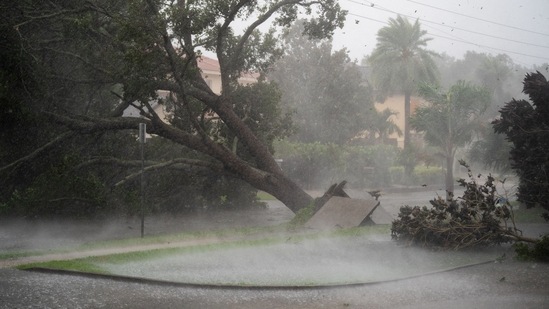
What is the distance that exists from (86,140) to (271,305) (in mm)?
13637

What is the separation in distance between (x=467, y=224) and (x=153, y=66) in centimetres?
939

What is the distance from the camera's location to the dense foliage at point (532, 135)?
59.4ft

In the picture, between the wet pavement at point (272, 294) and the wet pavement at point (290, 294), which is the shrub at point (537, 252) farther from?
the wet pavement at point (272, 294)

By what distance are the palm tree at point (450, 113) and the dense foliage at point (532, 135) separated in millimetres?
15718

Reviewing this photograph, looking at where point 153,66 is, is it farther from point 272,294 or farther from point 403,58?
point 403,58

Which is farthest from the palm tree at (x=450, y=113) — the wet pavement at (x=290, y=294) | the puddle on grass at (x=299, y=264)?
the wet pavement at (x=290, y=294)

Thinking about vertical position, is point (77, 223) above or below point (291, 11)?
below

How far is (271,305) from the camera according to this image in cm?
910

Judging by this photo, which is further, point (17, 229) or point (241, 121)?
point (241, 121)

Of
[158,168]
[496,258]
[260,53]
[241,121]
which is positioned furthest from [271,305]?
[260,53]

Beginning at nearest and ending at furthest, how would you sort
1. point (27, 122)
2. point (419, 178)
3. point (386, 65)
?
point (27, 122) → point (419, 178) → point (386, 65)

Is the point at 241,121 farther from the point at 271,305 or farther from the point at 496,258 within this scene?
the point at 271,305

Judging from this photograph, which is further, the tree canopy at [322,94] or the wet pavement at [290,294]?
the tree canopy at [322,94]

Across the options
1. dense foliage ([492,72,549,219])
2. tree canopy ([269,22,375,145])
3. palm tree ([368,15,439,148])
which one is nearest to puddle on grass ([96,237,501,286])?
dense foliage ([492,72,549,219])
